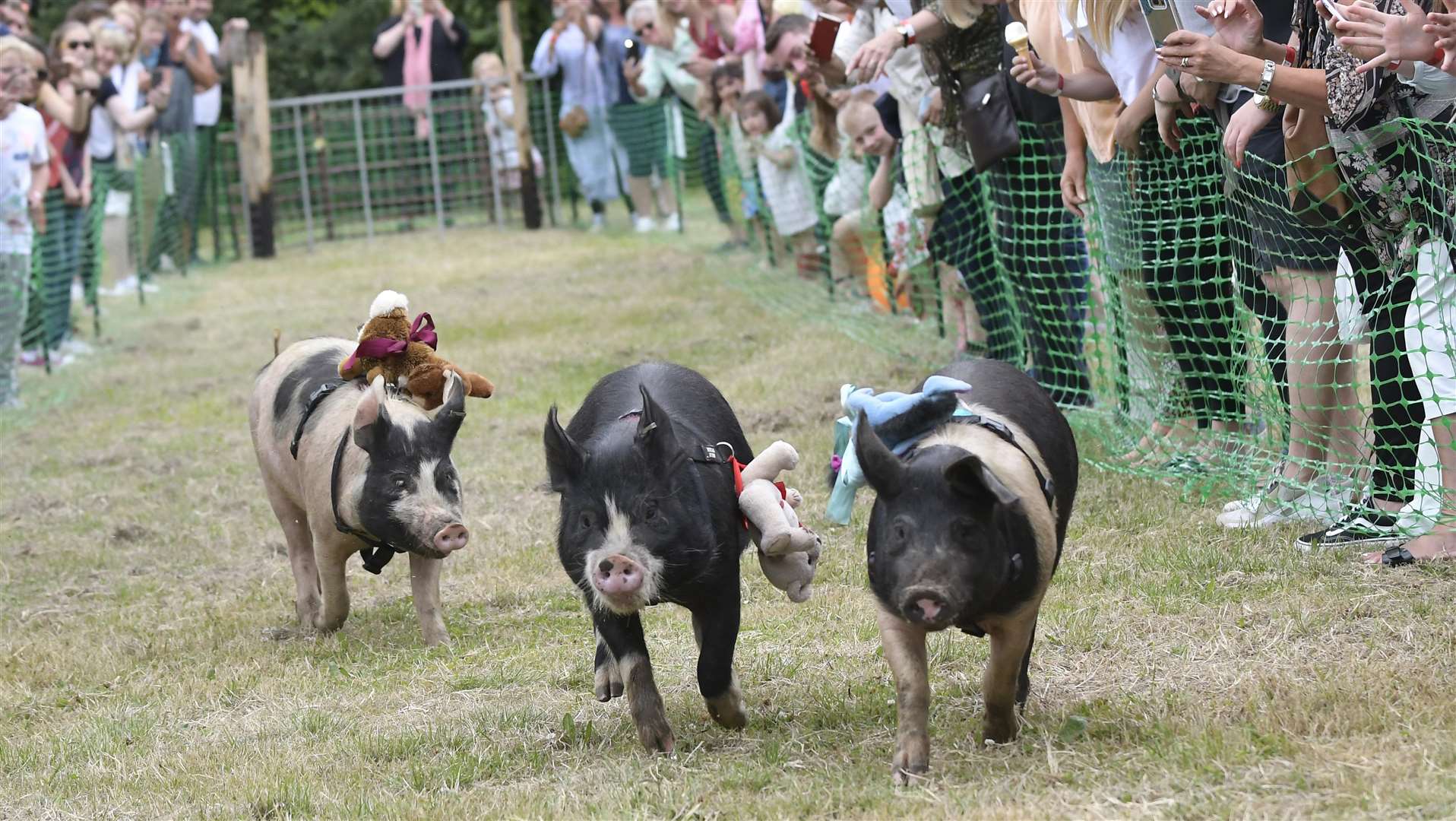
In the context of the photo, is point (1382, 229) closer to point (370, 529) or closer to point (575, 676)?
point (575, 676)

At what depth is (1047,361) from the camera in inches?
286

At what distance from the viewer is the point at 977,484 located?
139 inches

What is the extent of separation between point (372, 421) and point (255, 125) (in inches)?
631

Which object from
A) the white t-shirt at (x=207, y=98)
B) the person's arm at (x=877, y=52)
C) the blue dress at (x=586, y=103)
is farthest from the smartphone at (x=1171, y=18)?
the white t-shirt at (x=207, y=98)

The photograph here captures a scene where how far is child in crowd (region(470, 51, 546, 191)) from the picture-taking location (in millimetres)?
20688

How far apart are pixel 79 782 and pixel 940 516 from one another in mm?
2316

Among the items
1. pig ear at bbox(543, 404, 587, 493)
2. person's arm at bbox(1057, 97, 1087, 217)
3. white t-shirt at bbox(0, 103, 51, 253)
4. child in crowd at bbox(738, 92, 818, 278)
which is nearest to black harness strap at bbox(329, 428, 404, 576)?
pig ear at bbox(543, 404, 587, 493)

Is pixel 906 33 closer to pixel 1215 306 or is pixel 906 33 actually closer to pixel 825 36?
pixel 825 36

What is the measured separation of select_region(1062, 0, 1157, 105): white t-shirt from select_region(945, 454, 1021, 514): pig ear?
2.69 metres

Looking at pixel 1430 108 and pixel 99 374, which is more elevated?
pixel 1430 108

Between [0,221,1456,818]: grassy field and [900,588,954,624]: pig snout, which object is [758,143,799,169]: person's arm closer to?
[0,221,1456,818]: grassy field

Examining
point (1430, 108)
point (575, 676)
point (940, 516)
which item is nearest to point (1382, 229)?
point (1430, 108)

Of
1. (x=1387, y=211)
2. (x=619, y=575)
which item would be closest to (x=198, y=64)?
(x=1387, y=211)

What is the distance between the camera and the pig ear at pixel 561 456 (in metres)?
3.96
